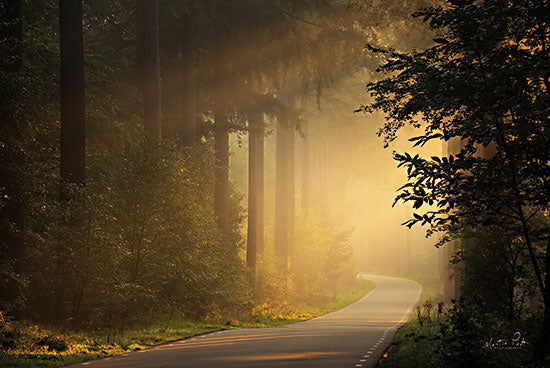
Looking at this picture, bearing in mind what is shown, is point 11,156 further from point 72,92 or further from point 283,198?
point 283,198

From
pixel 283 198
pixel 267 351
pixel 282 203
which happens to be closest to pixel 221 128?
pixel 282 203

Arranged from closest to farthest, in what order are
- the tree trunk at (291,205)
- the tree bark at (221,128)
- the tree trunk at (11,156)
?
the tree trunk at (11,156) → the tree bark at (221,128) → the tree trunk at (291,205)

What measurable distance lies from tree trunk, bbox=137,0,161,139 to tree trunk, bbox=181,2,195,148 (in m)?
2.96

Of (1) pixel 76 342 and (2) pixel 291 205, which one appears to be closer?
(1) pixel 76 342

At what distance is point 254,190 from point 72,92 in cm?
2159

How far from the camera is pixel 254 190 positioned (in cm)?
3959

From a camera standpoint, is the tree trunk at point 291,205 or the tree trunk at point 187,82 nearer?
the tree trunk at point 187,82

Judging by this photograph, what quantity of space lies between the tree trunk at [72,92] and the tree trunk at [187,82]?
8.57 m

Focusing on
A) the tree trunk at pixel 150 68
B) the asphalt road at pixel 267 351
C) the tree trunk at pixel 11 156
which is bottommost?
the asphalt road at pixel 267 351

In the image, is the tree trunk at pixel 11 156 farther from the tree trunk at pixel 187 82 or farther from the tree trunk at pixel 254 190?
the tree trunk at pixel 254 190

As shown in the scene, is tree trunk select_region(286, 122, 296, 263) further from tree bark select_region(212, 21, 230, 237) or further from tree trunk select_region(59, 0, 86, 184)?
tree trunk select_region(59, 0, 86, 184)

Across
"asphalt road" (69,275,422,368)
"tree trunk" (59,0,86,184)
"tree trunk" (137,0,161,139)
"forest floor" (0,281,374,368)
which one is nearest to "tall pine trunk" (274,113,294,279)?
"tree trunk" (137,0,161,139)

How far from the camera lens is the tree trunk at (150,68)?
23969 millimetres

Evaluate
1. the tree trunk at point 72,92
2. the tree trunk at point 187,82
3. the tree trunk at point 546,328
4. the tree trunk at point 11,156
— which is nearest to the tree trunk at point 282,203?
the tree trunk at point 187,82
